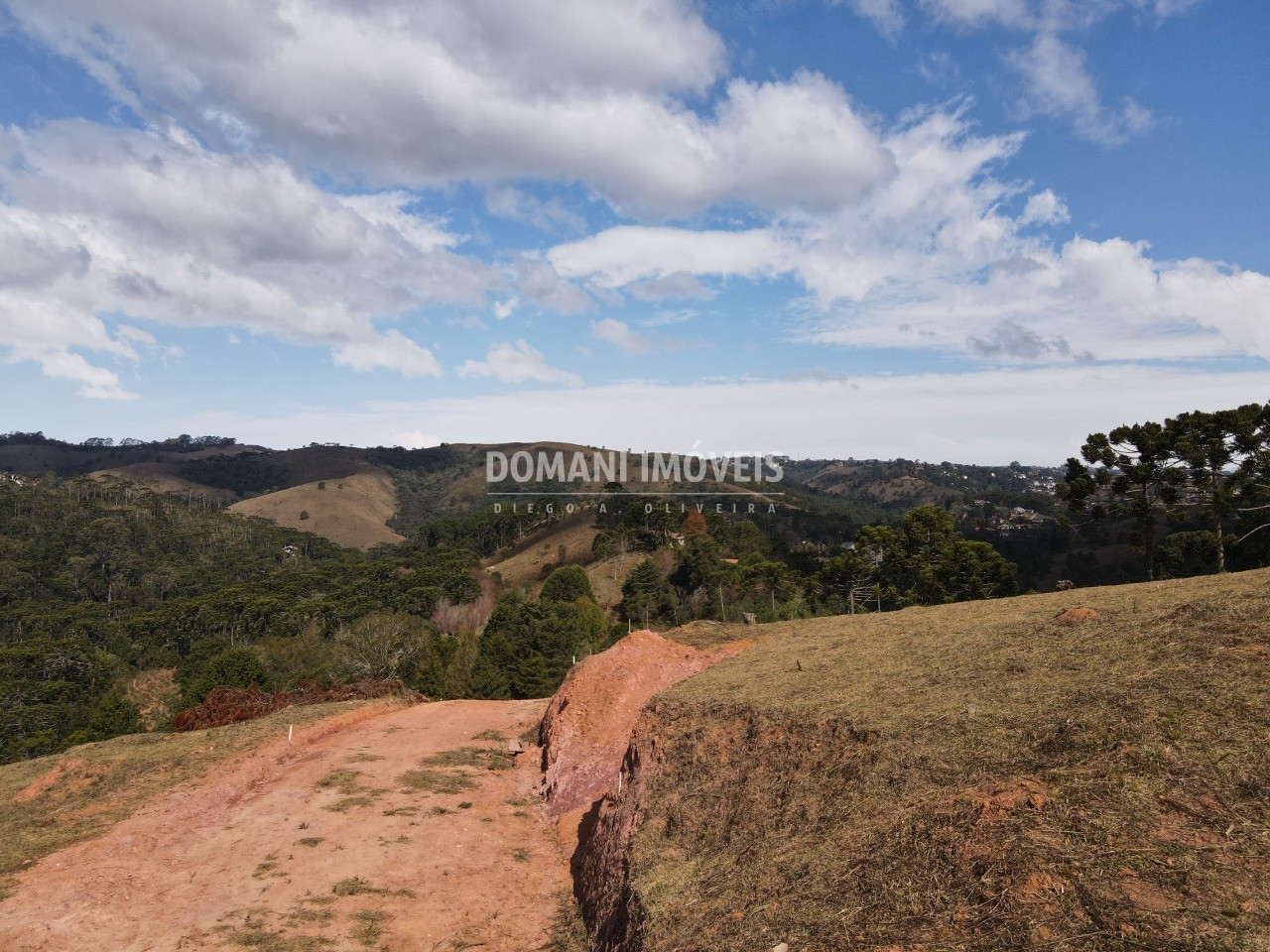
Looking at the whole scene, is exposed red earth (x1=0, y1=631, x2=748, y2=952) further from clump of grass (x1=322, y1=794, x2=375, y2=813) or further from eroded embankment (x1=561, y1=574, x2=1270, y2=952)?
eroded embankment (x1=561, y1=574, x2=1270, y2=952)

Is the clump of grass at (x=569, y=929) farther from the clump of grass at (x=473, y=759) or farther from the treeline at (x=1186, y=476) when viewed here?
the treeline at (x=1186, y=476)

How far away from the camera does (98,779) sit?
17172mm

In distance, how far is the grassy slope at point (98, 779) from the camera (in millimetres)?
14031

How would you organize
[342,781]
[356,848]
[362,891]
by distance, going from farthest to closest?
[342,781], [356,848], [362,891]

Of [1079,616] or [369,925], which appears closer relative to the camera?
[369,925]

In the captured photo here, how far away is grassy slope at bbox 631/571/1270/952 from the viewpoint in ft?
19.4

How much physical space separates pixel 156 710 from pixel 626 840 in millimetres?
65350

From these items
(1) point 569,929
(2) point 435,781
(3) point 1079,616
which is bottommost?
(2) point 435,781

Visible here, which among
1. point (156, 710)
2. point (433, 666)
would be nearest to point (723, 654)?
point (433, 666)

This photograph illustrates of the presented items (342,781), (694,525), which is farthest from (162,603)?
(342,781)

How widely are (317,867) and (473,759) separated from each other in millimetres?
6937

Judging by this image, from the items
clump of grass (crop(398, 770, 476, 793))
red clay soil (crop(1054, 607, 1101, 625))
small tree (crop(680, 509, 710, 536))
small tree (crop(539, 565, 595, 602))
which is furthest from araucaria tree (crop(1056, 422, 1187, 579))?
A: small tree (crop(680, 509, 710, 536))

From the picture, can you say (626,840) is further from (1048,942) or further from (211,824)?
(211,824)

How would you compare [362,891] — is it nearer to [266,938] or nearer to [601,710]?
[266,938]
